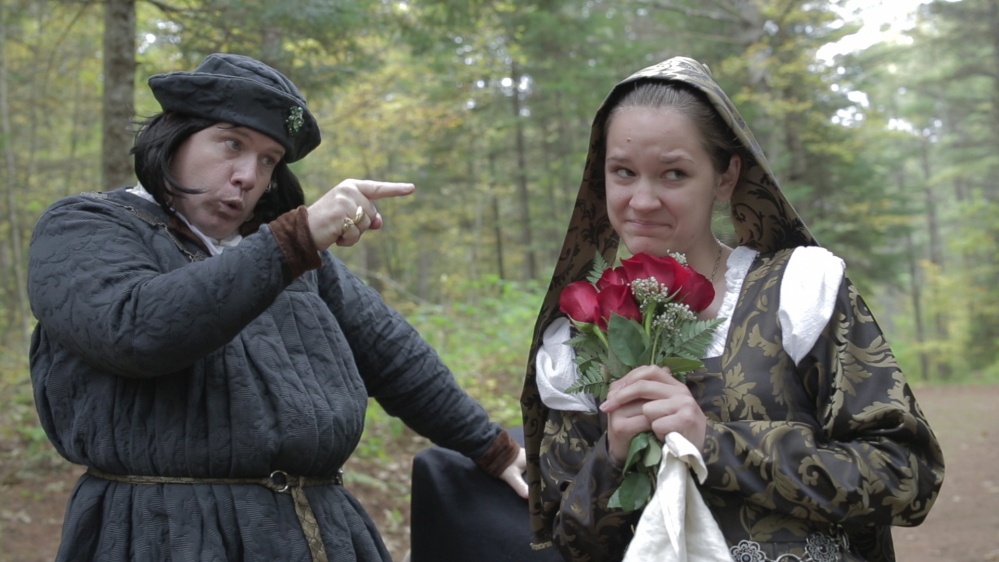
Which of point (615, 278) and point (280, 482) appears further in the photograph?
point (280, 482)

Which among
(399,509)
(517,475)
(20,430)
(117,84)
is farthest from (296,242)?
(20,430)

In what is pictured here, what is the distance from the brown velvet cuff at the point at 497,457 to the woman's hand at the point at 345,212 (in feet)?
3.52

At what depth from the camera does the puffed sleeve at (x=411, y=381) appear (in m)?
2.45

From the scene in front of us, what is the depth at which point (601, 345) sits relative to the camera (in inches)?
67.9

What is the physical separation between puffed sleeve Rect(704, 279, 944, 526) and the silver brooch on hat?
1.39 metres

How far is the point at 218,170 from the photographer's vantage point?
6.65 feet

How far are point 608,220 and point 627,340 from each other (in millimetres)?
591

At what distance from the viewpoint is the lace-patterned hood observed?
6.01 ft

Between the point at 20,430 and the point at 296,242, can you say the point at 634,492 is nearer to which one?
the point at 296,242

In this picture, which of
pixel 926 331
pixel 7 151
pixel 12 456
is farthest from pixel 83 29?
pixel 926 331

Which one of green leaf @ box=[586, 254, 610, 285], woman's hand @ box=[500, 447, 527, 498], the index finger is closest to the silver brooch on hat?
the index finger

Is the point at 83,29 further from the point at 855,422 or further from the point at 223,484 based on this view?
the point at 855,422

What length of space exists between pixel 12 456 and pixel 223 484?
16.4ft

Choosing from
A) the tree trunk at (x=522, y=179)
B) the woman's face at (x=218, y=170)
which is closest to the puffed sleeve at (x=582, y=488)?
the woman's face at (x=218, y=170)
